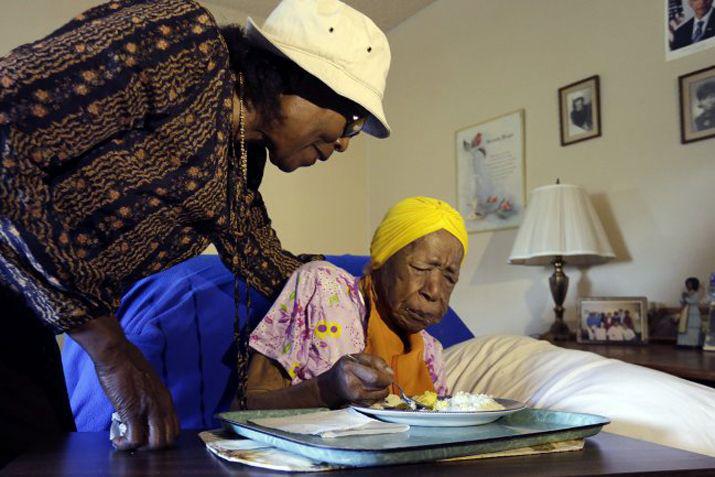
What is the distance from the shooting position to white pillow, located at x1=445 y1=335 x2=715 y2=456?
1.08 metres

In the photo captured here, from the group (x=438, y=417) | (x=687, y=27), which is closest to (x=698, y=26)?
(x=687, y=27)

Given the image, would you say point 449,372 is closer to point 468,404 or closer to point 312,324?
point 312,324

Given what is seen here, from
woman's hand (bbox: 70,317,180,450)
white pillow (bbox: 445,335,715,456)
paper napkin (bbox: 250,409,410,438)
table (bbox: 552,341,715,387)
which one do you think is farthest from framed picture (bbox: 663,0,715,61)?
woman's hand (bbox: 70,317,180,450)

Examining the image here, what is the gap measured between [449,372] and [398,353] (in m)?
0.31

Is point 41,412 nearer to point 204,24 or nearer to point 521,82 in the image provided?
point 204,24

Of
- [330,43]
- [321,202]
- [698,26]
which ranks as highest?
A: [698,26]

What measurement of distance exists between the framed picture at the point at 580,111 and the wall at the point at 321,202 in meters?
1.73

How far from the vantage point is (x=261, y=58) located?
1071 mm

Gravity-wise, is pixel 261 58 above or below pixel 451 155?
below

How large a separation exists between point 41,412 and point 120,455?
1.23 feet

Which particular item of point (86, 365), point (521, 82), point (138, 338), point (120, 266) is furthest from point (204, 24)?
point (521, 82)

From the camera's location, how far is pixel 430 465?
0.62 meters

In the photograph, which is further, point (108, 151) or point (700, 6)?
point (700, 6)

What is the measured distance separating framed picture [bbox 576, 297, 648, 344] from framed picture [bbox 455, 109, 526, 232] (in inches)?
28.4
